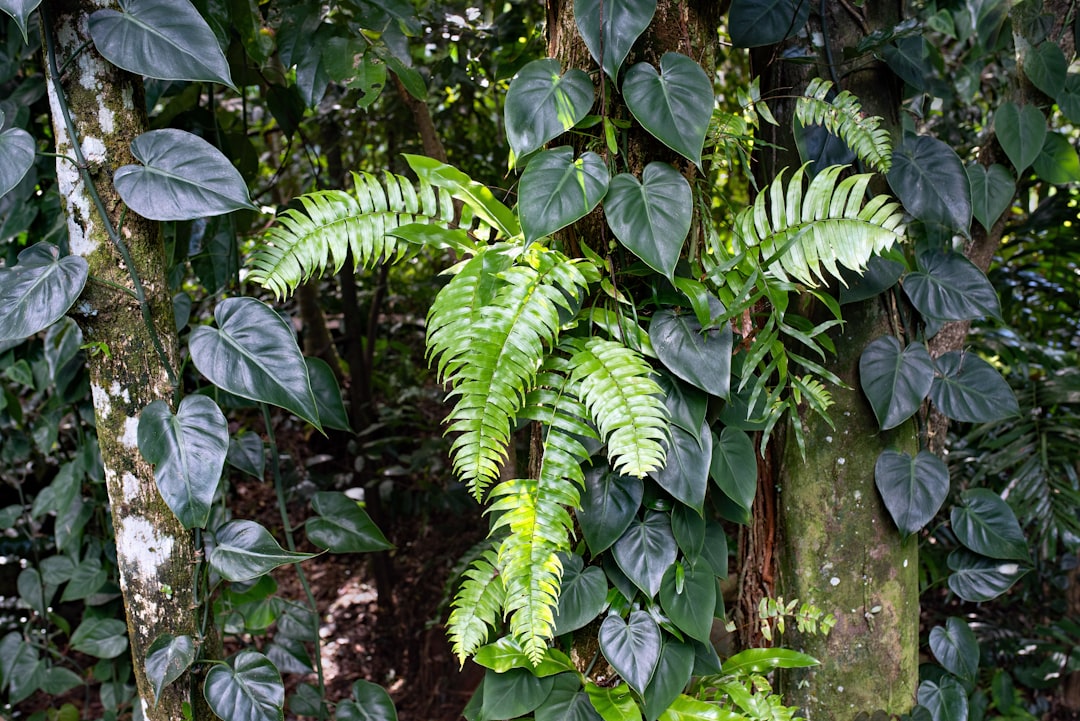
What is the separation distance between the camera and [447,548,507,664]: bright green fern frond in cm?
113

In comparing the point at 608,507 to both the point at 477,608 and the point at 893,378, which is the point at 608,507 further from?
the point at 893,378

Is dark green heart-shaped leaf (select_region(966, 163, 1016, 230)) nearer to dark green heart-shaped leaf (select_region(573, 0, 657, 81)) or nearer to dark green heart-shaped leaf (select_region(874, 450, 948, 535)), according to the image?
dark green heart-shaped leaf (select_region(874, 450, 948, 535))

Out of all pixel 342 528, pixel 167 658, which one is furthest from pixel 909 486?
pixel 167 658

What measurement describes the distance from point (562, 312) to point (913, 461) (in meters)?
0.74

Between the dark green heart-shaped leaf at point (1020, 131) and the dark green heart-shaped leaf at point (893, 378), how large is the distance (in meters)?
0.42

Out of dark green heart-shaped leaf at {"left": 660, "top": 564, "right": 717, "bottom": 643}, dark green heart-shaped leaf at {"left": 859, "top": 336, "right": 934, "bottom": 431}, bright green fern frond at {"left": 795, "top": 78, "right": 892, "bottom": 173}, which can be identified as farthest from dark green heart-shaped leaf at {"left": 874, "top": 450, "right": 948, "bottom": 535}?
bright green fern frond at {"left": 795, "top": 78, "right": 892, "bottom": 173}

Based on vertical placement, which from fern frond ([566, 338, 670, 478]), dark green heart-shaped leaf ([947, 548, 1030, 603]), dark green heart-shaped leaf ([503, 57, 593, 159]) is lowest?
dark green heart-shaped leaf ([947, 548, 1030, 603])

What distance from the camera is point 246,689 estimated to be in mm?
1065

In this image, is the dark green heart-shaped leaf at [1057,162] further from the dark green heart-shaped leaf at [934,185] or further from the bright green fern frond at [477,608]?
the bright green fern frond at [477,608]

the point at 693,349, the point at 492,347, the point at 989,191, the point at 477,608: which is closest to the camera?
the point at 492,347

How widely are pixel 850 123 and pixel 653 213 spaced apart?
0.42 m

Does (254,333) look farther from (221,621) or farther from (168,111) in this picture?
(168,111)

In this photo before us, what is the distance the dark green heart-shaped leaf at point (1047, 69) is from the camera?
4.58 feet

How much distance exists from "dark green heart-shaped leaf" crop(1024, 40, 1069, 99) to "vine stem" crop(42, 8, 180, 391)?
61.5 inches
